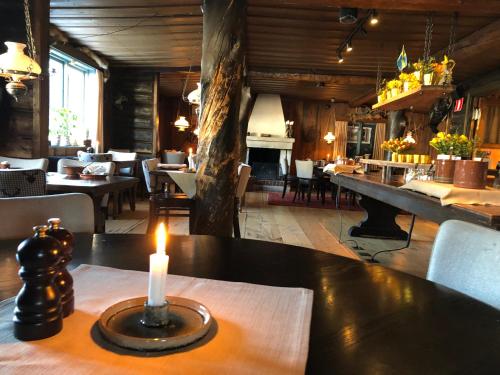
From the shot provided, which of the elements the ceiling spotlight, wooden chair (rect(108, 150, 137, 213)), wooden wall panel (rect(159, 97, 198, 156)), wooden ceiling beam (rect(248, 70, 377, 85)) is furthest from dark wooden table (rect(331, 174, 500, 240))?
wooden wall panel (rect(159, 97, 198, 156))

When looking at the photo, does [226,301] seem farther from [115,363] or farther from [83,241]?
[83,241]

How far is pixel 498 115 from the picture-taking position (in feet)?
28.8

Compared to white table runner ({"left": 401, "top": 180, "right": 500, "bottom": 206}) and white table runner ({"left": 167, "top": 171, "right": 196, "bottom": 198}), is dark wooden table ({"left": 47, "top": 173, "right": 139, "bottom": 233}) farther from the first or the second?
white table runner ({"left": 401, "top": 180, "right": 500, "bottom": 206})

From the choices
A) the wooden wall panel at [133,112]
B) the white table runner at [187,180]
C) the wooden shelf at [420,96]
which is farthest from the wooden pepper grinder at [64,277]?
the wooden wall panel at [133,112]

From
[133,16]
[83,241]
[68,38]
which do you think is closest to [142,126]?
[68,38]

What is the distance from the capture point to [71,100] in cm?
689

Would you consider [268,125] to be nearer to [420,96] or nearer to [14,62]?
[420,96]

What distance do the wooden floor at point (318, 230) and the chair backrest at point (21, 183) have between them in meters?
2.18

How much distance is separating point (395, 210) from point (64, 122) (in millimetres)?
5602

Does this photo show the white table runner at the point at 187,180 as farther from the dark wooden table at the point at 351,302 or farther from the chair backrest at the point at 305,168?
the chair backrest at the point at 305,168

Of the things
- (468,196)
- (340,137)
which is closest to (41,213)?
→ (468,196)

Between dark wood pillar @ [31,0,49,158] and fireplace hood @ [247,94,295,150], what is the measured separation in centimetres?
679

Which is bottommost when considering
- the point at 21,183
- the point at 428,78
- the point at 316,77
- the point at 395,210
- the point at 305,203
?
the point at 305,203

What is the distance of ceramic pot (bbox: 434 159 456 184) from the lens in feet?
8.02
